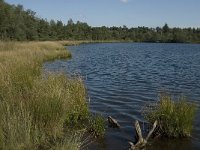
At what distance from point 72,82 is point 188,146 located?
4411 mm

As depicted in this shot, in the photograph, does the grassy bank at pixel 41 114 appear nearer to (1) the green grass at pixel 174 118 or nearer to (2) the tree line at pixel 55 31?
A: (1) the green grass at pixel 174 118

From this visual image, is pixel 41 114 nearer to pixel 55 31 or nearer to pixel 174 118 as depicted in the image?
pixel 174 118

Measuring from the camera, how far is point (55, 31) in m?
128

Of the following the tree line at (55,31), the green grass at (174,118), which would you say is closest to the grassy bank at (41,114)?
the green grass at (174,118)

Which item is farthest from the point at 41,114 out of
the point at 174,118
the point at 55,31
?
the point at 55,31

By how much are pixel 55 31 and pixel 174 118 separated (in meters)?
121

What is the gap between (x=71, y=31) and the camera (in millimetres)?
145125

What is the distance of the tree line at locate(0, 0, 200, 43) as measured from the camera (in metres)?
70.0

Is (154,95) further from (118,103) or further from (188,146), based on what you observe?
(188,146)

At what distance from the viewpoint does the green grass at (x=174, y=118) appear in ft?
30.3

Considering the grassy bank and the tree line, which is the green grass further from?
the tree line

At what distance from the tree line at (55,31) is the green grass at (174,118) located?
59983 millimetres

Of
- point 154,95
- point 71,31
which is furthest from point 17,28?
point 71,31

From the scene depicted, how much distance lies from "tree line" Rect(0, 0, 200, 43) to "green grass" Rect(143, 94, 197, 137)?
59983 millimetres
